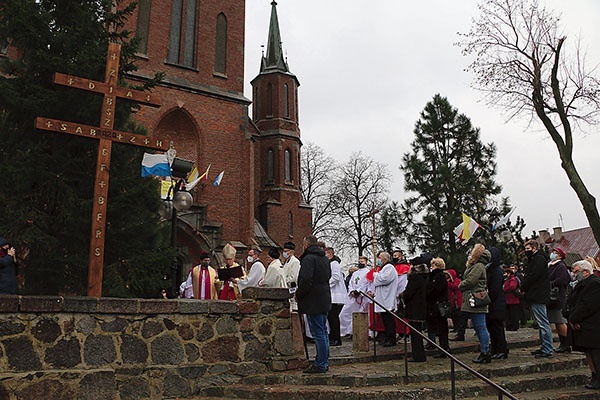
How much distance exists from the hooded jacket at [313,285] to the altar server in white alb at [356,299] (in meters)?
4.16

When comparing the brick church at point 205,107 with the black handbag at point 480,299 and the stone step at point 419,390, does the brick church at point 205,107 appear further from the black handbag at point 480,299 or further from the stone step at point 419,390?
the stone step at point 419,390

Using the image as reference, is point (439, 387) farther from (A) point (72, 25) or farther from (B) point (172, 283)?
(A) point (72, 25)

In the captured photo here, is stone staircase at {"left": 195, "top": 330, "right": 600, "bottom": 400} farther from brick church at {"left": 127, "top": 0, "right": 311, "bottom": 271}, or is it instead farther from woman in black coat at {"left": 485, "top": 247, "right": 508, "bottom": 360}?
brick church at {"left": 127, "top": 0, "right": 311, "bottom": 271}

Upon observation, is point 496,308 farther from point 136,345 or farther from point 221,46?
point 221,46

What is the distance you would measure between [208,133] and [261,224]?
10711mm

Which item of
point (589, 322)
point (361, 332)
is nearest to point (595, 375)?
point (589, 322)

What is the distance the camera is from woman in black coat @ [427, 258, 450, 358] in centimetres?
843

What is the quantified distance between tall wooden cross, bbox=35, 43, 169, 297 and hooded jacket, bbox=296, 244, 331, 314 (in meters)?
2.70

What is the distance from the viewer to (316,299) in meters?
7.20

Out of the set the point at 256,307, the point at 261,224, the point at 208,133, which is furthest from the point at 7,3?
the point at 261,224

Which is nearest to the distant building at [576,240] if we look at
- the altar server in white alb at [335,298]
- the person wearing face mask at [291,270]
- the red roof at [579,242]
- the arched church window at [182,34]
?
the red roof at [579,242]

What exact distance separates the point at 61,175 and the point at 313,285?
5207mm

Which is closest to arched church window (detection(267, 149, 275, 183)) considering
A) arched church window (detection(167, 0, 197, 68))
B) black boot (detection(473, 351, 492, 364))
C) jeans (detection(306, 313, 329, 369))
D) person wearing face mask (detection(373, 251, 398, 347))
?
arched church window (detection(167, 0, 197, 68))

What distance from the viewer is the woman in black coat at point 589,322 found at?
6.94 m
